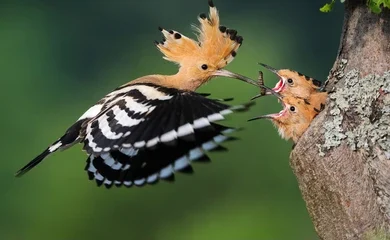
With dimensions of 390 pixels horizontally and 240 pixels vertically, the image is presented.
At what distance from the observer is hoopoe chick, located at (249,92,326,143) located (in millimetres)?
2107

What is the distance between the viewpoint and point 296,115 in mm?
2109

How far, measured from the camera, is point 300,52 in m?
7.34

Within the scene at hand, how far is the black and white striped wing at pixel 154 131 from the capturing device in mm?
2115

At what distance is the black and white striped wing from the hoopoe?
0.42 feet

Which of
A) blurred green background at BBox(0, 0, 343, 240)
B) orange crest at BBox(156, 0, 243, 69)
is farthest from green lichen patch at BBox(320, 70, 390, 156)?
blurred green background at BBox(0, 0, 343, 240)

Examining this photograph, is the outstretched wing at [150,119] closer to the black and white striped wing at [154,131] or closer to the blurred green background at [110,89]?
the black and white striped wing at [154,131]

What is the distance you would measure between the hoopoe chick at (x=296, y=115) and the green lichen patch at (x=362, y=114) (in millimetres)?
46

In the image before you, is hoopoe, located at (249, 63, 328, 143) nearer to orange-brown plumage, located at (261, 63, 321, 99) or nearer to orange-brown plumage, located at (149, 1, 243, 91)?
orange-brown plumage, located at (261, 63, 321, 99)

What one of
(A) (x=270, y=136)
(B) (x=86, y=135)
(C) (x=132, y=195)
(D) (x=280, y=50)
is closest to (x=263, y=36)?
(D) (x=280, y=50)

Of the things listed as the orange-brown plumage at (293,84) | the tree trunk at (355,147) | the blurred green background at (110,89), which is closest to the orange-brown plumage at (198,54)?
the orange-brown plumage at (293,84)

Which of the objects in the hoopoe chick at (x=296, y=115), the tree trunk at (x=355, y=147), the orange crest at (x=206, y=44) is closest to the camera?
the tree trunk at (x=355, y=147)

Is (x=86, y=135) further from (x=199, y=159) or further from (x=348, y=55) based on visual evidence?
(x=348, y=55)

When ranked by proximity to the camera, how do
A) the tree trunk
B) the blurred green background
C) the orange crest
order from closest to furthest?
the tree trunk, the orange crest, the blurred green background

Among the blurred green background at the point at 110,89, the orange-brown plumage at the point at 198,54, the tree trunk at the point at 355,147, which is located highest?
the blurred green background at the point at 110,89
